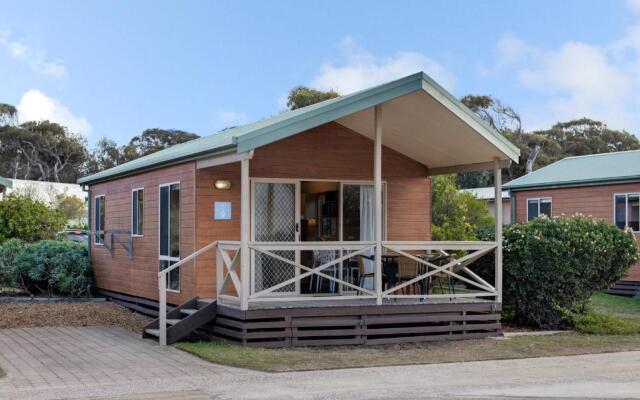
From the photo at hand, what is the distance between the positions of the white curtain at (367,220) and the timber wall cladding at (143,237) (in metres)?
2.76

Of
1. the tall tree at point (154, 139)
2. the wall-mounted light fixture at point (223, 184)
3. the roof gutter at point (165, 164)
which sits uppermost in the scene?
the tall tree at point (154, 139)

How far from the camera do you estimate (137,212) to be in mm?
15164

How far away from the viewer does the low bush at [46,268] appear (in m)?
16.9

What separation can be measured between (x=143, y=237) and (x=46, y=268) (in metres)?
3.34

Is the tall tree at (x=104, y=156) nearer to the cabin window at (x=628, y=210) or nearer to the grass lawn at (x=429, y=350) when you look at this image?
the cabin window at (x=628, y=210)

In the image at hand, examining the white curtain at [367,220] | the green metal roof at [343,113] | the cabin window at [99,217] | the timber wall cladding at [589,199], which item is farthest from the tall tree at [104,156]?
the green metal roof at [343,113]

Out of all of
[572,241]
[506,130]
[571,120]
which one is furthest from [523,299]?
[571,120]

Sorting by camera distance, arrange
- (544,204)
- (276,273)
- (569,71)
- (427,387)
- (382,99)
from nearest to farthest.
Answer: (427,387) < (382,99) < (276,273) < (544,204) < (569,71)

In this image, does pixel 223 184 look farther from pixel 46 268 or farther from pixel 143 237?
pixel 46 268

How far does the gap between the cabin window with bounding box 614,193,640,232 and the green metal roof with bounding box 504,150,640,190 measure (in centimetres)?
41

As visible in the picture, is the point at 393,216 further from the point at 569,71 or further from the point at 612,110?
the point at 612,110

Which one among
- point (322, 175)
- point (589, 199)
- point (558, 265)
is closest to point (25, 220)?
point (322, 175)

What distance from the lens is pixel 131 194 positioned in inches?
611

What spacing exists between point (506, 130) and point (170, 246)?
3820 centimetres
